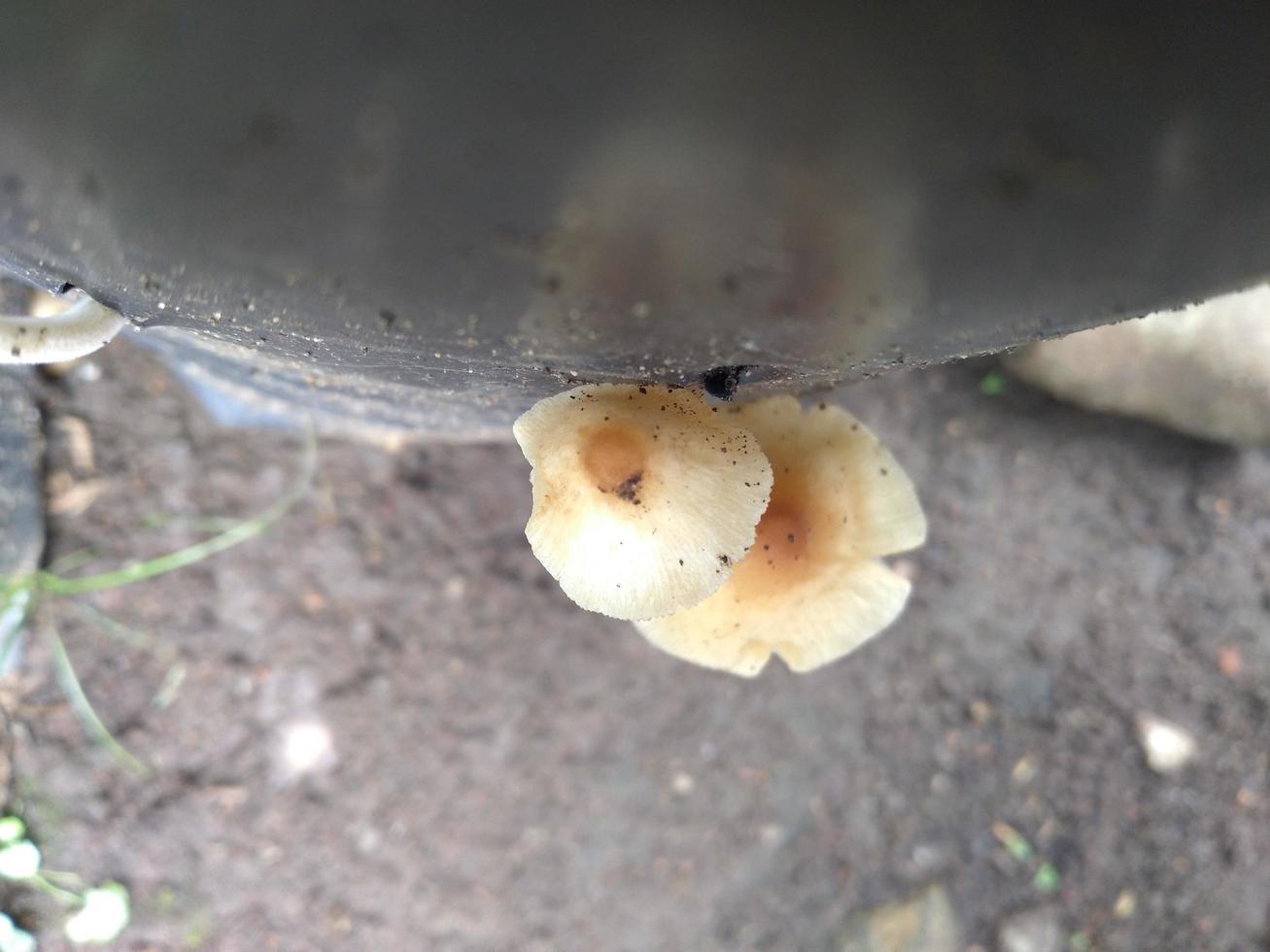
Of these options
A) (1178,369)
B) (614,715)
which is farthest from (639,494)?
(1178,369)

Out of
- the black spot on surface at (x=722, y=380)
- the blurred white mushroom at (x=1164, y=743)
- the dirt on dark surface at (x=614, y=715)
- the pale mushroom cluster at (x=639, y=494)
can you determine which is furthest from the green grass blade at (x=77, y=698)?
the blurred white mushroom at (x=1164, y=743)

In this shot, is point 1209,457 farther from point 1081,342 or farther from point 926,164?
point 926,164

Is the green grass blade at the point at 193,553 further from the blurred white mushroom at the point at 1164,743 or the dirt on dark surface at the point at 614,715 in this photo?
the blurred white mushroom at the point at 1164,743

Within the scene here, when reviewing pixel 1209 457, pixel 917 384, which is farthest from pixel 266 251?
pixel 1209 457

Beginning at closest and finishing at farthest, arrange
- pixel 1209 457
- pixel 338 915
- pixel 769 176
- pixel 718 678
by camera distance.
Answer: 1. pixel 769 176
2. pixel 338 915
3. pixel 718 678
4. pixel 1209 457

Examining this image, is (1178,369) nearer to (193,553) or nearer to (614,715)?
(614,715)

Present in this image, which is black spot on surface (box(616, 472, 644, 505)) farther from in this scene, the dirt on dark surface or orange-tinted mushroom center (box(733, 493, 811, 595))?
the dirt on dark surface
